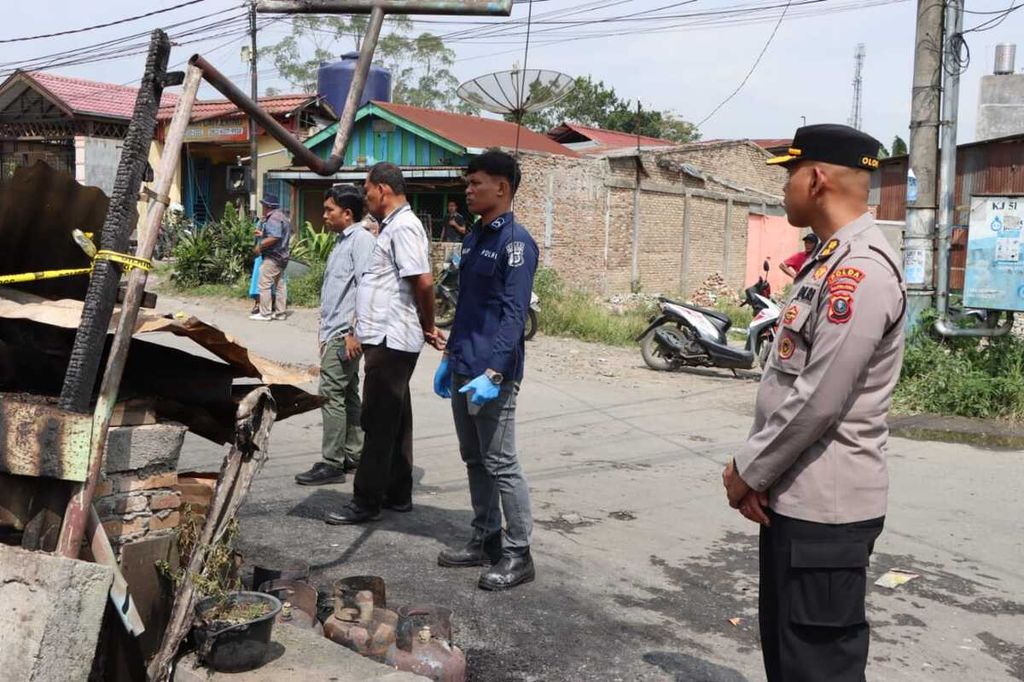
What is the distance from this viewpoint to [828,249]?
8.95 feet

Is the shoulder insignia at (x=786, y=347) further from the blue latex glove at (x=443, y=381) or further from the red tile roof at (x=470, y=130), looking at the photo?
the red tile roof at (x=470, y=130)

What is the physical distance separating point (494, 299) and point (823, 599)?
234 centimetres

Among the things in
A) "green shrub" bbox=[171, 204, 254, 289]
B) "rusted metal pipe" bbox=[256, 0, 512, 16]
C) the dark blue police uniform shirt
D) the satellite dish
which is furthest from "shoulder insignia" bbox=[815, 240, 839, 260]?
"green shrub" bbox=[171, 204, 254, 289]

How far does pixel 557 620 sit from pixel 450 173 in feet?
48.8

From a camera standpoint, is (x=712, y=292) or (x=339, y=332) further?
(x=712, y=292)

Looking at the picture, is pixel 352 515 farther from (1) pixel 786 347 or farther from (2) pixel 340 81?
(2) pixel 340 81

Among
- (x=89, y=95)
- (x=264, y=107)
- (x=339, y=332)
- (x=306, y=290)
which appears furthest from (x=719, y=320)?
(x=89, y=95)

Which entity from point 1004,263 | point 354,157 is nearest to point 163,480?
point 1004,263

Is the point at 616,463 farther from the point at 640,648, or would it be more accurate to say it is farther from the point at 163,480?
the point at 163,480

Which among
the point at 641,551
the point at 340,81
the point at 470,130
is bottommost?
the point at 641,551

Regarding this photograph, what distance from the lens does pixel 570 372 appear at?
1153 cm

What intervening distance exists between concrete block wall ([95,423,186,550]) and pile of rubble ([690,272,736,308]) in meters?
18.3

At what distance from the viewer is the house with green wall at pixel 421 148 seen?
746 inches

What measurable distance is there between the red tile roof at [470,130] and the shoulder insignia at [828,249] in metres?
16.3
